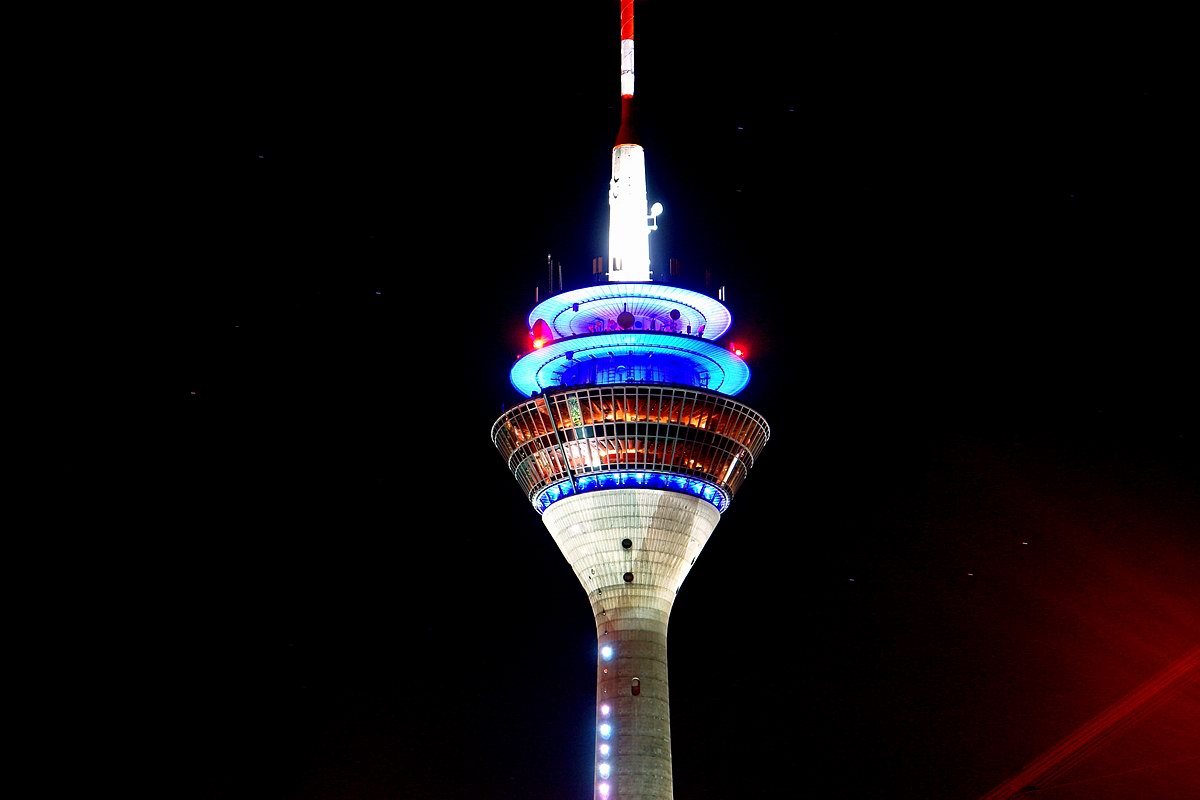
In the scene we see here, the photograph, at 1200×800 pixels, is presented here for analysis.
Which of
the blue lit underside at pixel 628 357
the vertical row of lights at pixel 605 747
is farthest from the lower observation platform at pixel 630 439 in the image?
the vertical row of lights at pixel 605 747

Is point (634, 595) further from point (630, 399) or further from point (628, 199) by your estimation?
point (628, 199)

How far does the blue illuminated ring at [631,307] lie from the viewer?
98812 millimetres

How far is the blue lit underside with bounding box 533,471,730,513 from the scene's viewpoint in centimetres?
9869

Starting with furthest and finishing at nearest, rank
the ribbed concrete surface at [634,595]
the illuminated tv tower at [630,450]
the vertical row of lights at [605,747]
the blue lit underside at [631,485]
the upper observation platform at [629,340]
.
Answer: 1. the upper observation platform at [629,340]
2. the blue lit underside at [631,485]
3. the illuminated tv tower at [630,450]
4. the vertical row of lights at [605,747]
5. the ribbed concrete surface at [634,595]

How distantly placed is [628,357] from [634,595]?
40.3ft

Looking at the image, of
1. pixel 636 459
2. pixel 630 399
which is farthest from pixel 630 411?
pixel 636 459

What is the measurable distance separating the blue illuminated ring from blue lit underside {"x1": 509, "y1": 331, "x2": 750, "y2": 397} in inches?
49.5

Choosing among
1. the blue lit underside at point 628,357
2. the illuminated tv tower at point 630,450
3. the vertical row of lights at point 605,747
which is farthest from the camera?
the blue lit underside at point 628,357

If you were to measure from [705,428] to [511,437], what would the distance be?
10259mm

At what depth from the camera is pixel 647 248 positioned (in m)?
105

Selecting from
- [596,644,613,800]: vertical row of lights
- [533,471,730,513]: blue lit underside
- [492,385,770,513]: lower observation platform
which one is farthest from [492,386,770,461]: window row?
[596,644,613,800]: vertical row of lights

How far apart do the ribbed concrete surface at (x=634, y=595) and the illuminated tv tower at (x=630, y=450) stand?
71 mm

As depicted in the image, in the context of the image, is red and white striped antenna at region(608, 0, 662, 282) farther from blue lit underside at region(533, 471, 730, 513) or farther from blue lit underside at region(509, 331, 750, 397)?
blue lit underside at region(533, 471, 730, 513)

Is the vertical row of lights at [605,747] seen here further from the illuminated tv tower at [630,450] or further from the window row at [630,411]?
the window row at [630,411]
